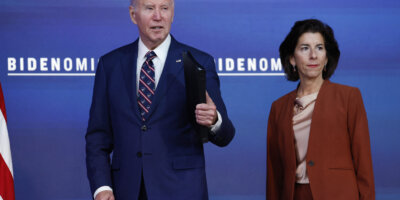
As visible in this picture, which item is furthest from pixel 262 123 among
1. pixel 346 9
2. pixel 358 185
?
pixel 358 185

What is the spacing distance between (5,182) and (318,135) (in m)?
1.51

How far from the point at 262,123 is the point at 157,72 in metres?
1.55

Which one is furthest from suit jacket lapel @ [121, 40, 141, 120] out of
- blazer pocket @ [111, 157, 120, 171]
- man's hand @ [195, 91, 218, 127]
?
Answer: man's hand @ [195, 91, 218, 127]

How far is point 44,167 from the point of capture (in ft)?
11.6

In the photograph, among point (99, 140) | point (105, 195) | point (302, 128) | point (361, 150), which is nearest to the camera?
point (105, 195)

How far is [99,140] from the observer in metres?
2.16

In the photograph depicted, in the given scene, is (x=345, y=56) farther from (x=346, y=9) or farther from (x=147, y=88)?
(x=147, y=88)

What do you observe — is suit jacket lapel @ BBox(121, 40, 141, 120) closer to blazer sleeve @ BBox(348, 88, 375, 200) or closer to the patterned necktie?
the patterned necktie

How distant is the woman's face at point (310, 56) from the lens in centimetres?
258

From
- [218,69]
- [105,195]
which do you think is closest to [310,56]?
[218,69]

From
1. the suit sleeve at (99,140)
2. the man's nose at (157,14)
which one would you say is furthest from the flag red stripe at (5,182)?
the man's nose at (157,14)

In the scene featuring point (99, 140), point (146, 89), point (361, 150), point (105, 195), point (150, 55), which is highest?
point (150, 55)

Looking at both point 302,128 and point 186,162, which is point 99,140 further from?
point 302,128

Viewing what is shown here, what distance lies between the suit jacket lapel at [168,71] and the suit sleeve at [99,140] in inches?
8.8
